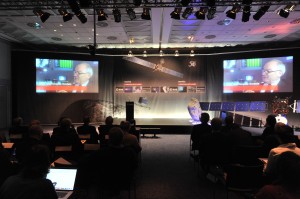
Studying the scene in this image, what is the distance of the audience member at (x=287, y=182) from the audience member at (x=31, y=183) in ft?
4.76

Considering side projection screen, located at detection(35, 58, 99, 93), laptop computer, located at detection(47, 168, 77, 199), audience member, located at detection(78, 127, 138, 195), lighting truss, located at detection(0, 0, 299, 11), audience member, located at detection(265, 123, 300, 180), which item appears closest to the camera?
laptop computer, located at detection(47, 168, 77, 199)

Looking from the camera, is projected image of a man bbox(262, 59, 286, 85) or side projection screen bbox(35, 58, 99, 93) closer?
projected image of a man bbox(262, 59, 286, 85)

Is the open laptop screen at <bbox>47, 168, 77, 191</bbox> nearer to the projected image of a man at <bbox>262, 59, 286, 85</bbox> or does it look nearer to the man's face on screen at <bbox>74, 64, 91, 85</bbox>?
the man's face on screen at <bbox>74, 64, 91, 85</bbox>

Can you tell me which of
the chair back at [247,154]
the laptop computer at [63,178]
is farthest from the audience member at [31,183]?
the chair back at [247,154]

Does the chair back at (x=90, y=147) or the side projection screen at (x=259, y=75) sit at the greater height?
the side projection screen at (x=259, y=75)

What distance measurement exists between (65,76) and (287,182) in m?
11.7

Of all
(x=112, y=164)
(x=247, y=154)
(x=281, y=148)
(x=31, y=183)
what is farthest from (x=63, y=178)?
(x=247, y=154)

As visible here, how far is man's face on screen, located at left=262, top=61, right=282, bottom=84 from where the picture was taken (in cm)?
1093

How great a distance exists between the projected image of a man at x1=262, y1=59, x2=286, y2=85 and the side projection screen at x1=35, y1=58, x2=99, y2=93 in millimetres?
8209

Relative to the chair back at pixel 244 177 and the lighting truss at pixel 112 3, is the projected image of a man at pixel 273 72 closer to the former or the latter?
the lighting truss at pixel 112 3

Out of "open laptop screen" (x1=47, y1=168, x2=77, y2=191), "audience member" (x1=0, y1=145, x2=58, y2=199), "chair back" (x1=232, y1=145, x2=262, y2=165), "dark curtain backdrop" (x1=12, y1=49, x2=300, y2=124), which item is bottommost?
"chair back" (x1=232, y1=145, x2=262, y2=165)

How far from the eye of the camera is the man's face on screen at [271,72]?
10.9 meters

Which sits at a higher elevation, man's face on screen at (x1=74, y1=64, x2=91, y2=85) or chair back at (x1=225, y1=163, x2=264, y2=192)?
man's face on screen at (x1=74, y1=64, x2=91, y2=85)

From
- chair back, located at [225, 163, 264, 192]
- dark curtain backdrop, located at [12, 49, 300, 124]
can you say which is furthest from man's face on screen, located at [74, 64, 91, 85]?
chair back, located at [225, 163, 264, 192]
